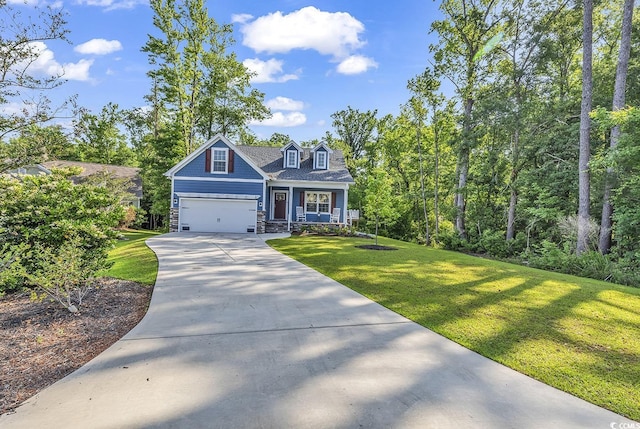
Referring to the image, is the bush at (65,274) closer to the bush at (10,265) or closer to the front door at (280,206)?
the bush at (10,265)

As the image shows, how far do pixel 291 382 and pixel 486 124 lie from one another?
1767cm

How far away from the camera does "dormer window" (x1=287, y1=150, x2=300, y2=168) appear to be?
67.3ft

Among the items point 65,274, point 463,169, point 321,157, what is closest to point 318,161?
point 321,157

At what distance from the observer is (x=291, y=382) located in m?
2.83

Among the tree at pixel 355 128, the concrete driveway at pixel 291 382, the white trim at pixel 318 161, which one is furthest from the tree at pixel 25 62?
the tree at pixel 355 128

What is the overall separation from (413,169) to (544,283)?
56.8 ft

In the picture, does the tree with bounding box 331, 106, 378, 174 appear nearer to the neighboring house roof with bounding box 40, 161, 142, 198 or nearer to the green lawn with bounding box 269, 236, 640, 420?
the neighboring house roof with bounding box 40, 161, 142, 198

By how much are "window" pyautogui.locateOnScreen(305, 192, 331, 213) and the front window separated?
1.92m

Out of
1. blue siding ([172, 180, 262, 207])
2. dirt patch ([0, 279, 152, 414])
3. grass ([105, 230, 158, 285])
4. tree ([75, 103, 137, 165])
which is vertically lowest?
grass ([105, 230, 158, 285])

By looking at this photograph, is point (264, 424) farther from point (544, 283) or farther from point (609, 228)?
point (609, 228)

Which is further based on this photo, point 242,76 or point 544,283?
point 242,76

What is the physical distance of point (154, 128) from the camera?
3066 cm

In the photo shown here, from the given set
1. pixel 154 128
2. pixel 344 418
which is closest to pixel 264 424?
pixel 344 418

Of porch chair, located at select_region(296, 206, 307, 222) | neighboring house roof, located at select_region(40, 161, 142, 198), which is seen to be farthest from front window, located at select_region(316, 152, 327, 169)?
neighboring house roof, located at select_region(40, 161, 142, 198)
